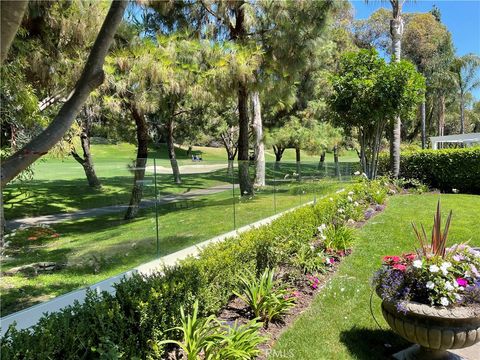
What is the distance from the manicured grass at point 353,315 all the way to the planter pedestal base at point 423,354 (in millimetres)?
141

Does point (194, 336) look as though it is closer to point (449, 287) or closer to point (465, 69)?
point (449, 287)

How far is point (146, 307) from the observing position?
9.96 ft

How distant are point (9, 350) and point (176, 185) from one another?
4.92 m

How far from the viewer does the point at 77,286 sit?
5.36 m

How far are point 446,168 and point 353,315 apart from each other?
1322 centimetres

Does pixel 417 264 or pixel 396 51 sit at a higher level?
pixel 396 51

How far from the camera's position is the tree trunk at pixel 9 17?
1.59m

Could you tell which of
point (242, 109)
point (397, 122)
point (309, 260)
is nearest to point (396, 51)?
point (397, 122)

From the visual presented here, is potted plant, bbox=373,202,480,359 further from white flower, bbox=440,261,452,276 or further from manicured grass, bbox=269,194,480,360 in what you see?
manicured grass, bbox=269,194,480,360

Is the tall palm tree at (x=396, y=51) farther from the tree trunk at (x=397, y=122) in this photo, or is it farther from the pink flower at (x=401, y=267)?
the pink flower at (x=401, y=267)

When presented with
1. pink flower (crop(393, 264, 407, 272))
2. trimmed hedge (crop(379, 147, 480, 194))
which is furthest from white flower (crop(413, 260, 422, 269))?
trimmed hedge (crop(379, 147, 480, 194))

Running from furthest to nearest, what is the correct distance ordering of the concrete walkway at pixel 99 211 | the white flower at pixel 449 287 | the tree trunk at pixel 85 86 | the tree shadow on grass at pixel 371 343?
the concrete walkway at pixel 99 211, the tree shadow on grass at pixel 371 343, the white flower at pixel 449 287, the tree trunk at pixel 85 86

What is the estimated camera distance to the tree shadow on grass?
11.9 ft

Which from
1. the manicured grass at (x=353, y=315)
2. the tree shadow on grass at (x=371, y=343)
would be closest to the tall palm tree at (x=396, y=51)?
the manicured grass at (x=353, y=315)
